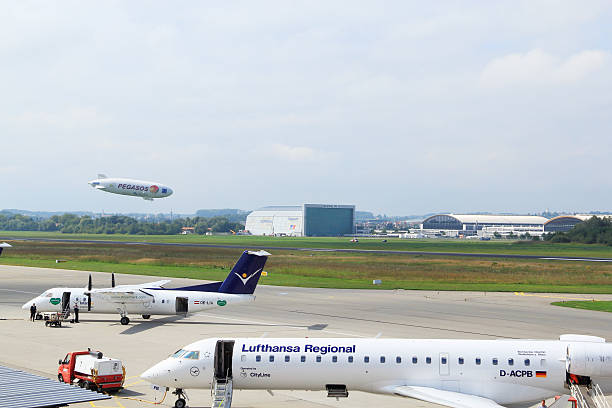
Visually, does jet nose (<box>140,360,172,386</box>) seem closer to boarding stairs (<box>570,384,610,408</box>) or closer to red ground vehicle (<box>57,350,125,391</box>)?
red ground vehicle (<box>57,350,125,391</box>)

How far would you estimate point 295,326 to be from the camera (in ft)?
151

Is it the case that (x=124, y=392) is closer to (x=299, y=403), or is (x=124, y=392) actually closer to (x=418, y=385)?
(x=299, y=403)

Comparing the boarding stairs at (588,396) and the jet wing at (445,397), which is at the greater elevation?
the boarding stairs at (588,396)

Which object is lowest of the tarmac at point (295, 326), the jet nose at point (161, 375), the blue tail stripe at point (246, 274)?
the tarmac at point (295, 326)

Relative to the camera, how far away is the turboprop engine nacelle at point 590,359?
73.0 feet

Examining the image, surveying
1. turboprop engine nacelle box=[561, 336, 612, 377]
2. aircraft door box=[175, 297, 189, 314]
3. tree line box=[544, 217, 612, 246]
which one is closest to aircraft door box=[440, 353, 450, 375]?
turboprop engine nacelle box=[561, 336, 612, 377]

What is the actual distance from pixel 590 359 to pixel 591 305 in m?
39.9

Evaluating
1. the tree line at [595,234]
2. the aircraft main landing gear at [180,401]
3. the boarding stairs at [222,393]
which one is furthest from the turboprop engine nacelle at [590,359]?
the tree line at [595,234]

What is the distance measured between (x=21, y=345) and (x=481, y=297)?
1718 inches

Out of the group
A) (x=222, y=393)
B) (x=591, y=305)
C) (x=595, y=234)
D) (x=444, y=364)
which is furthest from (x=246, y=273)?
(x=595, y=234)

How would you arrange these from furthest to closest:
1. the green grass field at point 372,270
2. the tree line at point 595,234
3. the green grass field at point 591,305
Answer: the tree line at point 595,234, the green grass field at point 372,270, the green grass field at point 591,305

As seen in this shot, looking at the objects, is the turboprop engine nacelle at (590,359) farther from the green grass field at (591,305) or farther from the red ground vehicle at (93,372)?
the green grass field at (591,305)

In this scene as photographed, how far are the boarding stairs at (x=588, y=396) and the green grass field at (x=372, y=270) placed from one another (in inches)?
1970

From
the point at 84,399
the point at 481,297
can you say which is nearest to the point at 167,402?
the point at 84,399
